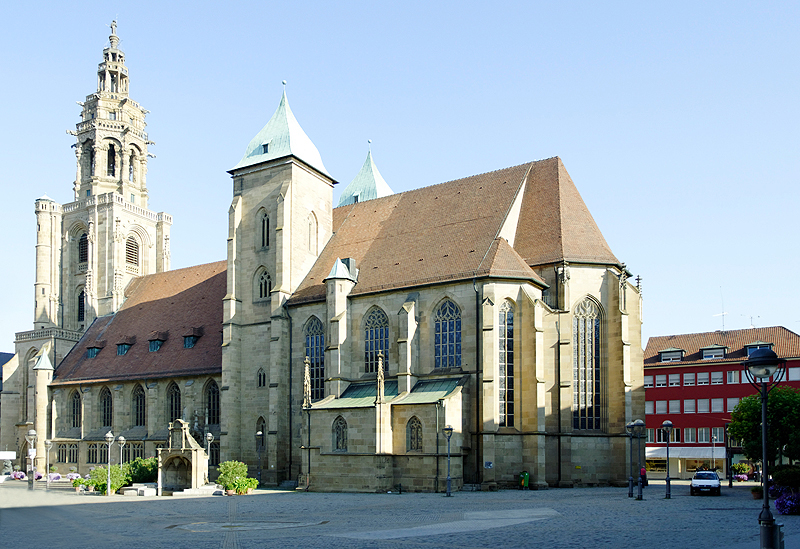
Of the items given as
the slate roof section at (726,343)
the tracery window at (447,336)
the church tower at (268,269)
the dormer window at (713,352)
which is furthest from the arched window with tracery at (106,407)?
the dormer window at (713,352)

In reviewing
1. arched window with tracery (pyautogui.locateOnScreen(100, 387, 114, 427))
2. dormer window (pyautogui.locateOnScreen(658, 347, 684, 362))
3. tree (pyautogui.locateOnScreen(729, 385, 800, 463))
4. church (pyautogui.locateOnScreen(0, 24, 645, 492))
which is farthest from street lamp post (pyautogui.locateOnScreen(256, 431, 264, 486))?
dormer window (pyautogui.locateOnScreen(658, 347, 684, 362))

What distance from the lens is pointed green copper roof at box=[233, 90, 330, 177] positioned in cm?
5138

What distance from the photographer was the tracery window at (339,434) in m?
41.4

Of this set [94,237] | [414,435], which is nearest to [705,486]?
[414,435]

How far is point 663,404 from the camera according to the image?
68.9 meters

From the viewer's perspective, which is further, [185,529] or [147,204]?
→ [147,204]

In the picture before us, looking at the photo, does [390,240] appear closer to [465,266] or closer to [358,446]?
[465,266]

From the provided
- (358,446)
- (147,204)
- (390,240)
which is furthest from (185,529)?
(147,204)

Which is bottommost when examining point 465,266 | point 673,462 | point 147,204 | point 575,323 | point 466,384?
point 673,462

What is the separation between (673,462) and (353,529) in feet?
175

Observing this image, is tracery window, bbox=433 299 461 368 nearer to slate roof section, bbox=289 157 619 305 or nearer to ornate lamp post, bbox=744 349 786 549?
slate roof section, bbox=289 157 619 305

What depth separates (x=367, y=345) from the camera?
148 ft

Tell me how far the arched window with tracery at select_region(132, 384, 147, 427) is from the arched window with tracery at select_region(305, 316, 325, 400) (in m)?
17.0

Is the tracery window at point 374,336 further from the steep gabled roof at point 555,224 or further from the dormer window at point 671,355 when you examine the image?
the dormer window at point 671,355
